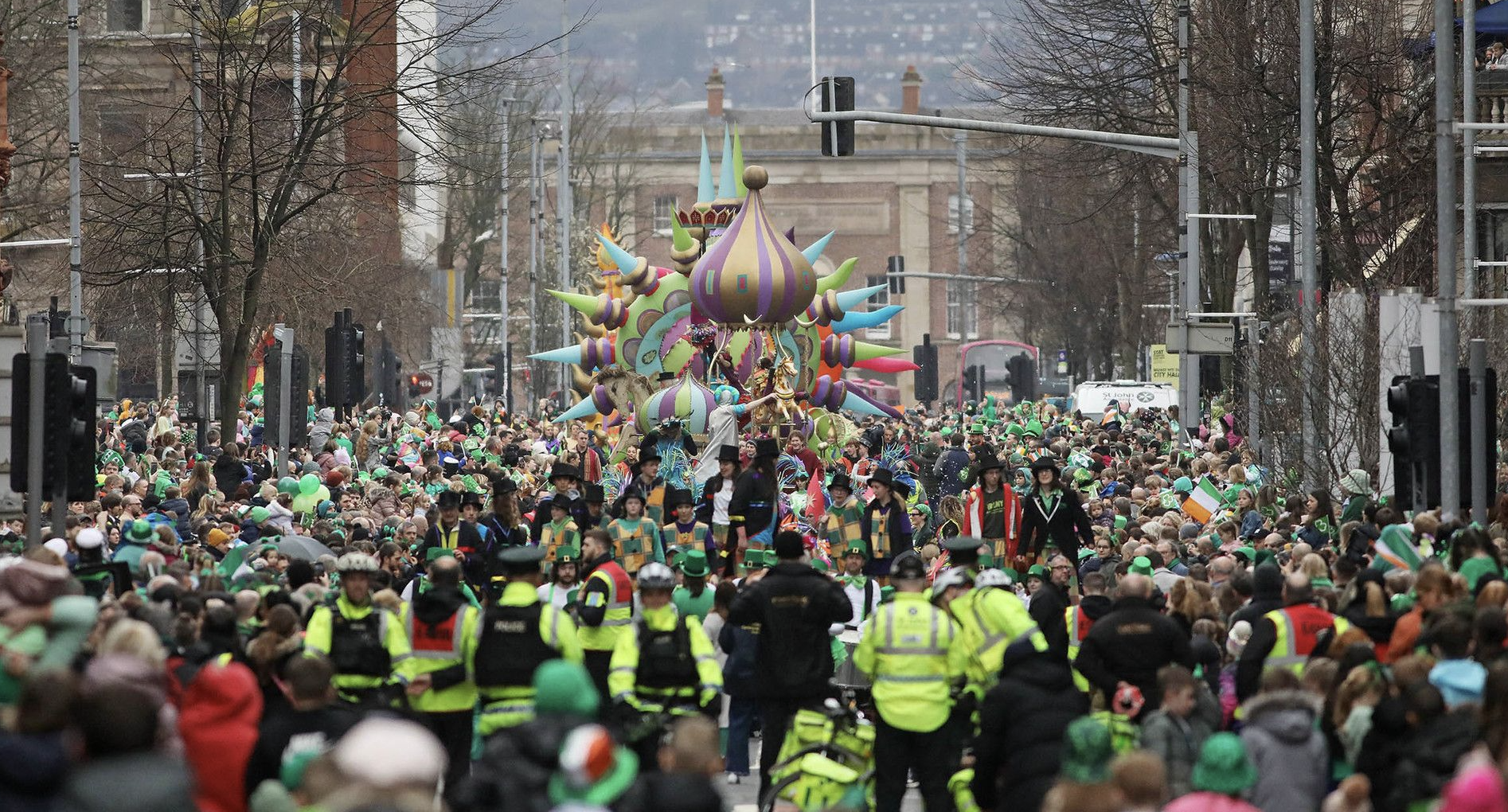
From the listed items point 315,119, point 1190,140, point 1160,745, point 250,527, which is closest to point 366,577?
point 1160,745

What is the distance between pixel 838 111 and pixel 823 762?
49.7 ft

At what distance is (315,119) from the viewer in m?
27.0

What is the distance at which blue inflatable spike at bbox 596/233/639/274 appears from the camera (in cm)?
3391

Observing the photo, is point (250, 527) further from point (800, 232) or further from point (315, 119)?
point (800, 232)

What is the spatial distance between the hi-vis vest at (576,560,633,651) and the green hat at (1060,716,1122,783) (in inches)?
192

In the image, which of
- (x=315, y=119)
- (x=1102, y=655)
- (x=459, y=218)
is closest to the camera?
(x=1102, y=655)

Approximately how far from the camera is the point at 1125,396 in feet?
163

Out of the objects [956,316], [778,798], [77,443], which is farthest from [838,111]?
[956,316]

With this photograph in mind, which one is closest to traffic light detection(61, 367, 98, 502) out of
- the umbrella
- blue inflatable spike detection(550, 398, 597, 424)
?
the umbrella

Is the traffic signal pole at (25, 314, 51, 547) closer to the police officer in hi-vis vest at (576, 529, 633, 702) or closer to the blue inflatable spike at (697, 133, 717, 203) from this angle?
the police officer in hi-vis vest at (576, 529, 633, 702)

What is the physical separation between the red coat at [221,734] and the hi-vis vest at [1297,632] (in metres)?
4.69

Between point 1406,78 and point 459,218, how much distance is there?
4193 cm

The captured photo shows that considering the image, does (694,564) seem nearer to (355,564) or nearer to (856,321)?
(355,564)

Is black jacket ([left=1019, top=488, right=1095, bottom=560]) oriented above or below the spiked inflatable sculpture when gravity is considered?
below
